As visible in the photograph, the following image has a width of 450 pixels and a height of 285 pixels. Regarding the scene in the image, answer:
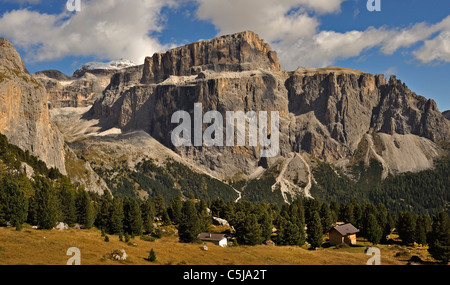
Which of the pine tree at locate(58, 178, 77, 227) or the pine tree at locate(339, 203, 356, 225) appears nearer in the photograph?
the pine tree at locate(58, 178, 77, 227)

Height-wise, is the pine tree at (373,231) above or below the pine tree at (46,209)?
below

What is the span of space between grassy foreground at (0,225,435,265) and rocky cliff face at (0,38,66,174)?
268 feet

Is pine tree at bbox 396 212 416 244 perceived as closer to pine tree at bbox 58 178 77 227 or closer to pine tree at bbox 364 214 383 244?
pine tree at bbox 364 214 383 244

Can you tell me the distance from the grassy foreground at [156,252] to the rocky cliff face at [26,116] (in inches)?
3217

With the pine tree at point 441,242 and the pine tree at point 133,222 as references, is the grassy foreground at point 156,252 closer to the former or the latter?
the pine tree at point 441,242

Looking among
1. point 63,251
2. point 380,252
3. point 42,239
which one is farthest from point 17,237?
point 380,252

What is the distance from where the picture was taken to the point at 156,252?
210ft

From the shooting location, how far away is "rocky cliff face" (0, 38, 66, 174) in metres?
144

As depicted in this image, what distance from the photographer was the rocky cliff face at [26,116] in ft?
472

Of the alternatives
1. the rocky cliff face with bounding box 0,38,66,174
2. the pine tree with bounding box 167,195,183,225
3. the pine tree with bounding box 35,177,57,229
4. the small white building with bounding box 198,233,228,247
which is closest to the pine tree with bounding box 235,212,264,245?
the small white building with bounding box 198,233,228,247

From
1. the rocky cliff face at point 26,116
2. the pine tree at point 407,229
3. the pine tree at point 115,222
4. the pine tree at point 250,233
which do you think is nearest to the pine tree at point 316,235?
the pine tree at point 250,233
